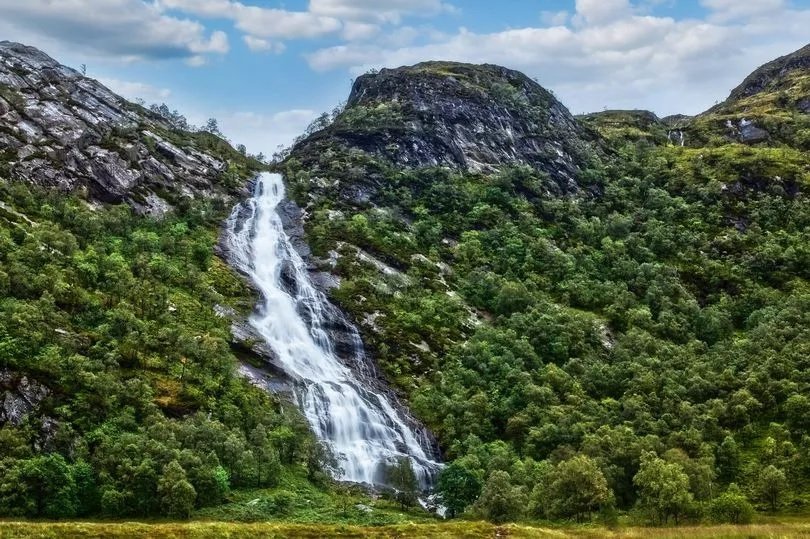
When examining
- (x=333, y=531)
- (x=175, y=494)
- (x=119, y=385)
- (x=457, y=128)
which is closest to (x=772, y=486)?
(x=333, y=531)

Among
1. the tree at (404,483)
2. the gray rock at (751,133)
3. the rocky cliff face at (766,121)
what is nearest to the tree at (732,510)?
the tree at (404,483)

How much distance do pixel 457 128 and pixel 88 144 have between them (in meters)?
72.6

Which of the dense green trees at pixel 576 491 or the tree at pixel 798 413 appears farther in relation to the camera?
the tree at pixel 798 413

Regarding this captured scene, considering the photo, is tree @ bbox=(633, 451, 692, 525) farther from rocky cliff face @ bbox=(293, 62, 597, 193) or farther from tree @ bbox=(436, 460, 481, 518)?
rocky cliff face @ bbox=(293, 62, 597, 193)

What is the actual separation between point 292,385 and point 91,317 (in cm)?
1908

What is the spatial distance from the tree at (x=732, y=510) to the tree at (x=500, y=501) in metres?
12.7

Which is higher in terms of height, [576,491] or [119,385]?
[119,385]

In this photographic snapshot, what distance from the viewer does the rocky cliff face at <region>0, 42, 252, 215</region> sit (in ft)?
304

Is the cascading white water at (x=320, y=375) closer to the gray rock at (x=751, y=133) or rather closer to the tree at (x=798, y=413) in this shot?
the tree at (x=798, y=413)

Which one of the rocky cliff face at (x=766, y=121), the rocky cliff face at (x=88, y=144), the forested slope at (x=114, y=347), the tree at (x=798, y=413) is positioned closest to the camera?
the forested slope at (x=114, y=347)

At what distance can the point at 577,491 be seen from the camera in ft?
154

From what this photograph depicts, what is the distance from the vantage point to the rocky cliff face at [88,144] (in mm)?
92688

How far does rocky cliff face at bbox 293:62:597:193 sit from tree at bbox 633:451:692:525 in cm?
9226

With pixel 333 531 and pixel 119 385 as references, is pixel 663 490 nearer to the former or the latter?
pixel 333 531
